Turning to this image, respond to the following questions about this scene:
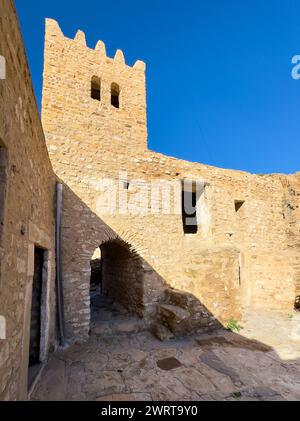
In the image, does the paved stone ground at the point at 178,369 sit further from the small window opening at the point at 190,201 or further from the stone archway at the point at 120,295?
the small window opening at the point at 190,201

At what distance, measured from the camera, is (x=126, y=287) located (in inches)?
284

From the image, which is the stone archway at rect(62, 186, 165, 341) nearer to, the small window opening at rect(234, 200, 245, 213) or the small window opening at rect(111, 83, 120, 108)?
the small window opening at rect(111, 83, 120, 108)

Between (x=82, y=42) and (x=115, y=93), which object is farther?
(x=115, y=93)

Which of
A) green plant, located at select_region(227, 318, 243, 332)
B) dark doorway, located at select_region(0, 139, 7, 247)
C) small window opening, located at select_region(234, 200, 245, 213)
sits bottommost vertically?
green plant, located at select_region(227, 318, 243, 332)

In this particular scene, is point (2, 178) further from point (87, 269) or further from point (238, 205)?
point (238, 205)

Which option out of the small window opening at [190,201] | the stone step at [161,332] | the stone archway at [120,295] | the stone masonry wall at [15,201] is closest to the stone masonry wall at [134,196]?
the small window opening at [190,201]

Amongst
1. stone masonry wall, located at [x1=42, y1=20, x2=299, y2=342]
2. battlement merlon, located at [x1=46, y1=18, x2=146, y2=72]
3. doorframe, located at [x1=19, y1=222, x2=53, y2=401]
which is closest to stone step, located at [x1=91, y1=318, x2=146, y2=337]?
stone masonry wall, located at [x1=42, y1=20, x2=299, y2=342]

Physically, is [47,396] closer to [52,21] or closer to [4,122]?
[4,122]

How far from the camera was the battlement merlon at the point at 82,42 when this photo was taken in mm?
6527

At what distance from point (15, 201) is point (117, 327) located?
468 cm

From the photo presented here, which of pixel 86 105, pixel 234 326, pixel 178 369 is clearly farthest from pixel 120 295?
pixel 86 105

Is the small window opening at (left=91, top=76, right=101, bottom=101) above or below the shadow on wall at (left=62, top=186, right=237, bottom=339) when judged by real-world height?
above

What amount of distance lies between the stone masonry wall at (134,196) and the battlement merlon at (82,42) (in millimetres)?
31

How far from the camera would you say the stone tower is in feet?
19.8
